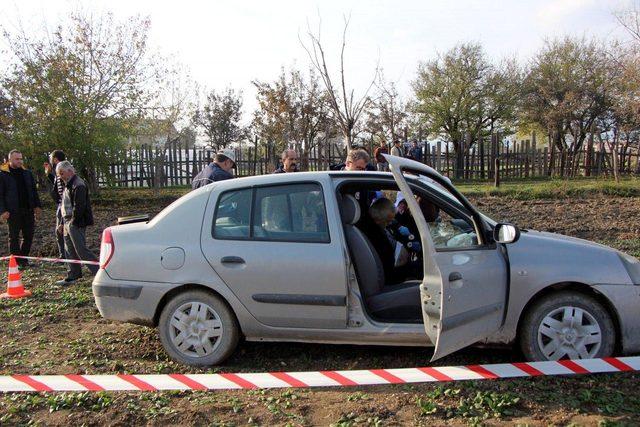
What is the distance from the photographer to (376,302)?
4305 mm

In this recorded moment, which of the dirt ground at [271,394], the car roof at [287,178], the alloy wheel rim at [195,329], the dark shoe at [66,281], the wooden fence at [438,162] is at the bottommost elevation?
the dirt ground at [271,394]

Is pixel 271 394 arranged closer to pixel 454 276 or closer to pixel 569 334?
pixel 454 276

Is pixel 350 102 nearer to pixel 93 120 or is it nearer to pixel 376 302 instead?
pixel 93 120

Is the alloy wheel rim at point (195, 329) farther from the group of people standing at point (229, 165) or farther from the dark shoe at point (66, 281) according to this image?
the dark shoe at point (66, 281)

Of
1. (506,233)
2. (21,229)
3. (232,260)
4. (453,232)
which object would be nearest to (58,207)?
(21,229)

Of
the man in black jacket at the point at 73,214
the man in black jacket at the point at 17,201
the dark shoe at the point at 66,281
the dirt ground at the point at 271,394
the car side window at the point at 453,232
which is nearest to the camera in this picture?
the dirt ground at the point at 271,394

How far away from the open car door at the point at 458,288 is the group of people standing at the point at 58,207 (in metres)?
5.38

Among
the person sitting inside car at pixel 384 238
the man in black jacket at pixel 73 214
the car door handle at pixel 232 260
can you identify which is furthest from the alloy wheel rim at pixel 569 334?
the man in black jacket at pixel 73 214

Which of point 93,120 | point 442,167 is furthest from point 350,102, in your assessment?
point 442,167

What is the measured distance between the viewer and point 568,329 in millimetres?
3996

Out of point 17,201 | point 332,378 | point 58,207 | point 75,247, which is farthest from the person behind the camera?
point 17,201

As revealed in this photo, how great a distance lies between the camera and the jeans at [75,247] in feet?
25.2

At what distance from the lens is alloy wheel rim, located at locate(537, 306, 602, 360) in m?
3.98

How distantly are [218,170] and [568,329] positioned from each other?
437 cm
